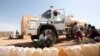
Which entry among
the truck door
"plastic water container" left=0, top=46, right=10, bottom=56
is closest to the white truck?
the truck door

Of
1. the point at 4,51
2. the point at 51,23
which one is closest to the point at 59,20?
the point at 51,23

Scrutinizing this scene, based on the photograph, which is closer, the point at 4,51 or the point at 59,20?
the point at 4,51

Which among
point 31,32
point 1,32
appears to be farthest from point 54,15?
point 1,32

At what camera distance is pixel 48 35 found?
41.5 ft

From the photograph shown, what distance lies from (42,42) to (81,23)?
19.5 feet

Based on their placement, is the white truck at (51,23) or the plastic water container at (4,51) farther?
the white truck at (51,23)

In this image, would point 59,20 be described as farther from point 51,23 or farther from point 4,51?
point 4,51

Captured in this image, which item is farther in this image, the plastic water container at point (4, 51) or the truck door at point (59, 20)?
the truck door at point (59, 20)

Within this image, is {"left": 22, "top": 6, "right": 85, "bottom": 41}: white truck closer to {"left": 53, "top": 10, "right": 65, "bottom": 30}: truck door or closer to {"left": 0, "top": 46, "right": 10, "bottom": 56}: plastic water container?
{"left": 53, "top": 10, "right": 65, "bottom": 30}: truck door

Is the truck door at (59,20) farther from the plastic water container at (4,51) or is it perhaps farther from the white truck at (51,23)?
the plastic water container at (4,51)

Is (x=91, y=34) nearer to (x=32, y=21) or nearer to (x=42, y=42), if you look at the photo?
(x=42, y=42)

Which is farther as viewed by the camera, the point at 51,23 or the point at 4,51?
the point at 51,23

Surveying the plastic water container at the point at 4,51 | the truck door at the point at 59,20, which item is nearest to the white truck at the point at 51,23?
the truck door at the point at 59,20

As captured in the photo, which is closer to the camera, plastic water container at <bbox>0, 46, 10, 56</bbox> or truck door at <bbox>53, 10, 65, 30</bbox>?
plastic water container at <bbox>0, 46, 10, 56</bbox>
